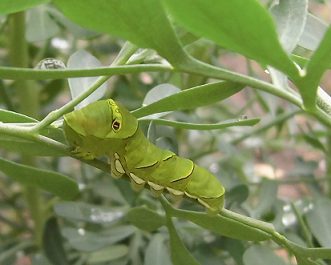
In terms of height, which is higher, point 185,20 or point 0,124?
point 185,20

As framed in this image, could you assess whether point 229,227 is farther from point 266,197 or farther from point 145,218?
point 266,197

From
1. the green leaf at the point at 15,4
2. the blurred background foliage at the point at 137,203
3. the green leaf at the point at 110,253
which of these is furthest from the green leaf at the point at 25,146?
the green leaf at the point at 110,253

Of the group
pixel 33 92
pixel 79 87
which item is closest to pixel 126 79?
pixel 33 92

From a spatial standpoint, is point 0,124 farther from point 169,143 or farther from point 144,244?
point 144,244

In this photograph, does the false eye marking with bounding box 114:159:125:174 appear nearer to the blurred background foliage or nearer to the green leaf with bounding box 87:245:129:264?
the blurred background foliage

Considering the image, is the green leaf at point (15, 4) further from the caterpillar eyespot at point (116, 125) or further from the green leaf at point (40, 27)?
the green leaf at point (40, 27)

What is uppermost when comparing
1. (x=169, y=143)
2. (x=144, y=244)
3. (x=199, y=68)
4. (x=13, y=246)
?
(x=199, y=68)

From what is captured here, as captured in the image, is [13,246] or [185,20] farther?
[13,246]
